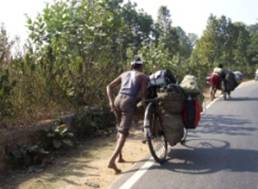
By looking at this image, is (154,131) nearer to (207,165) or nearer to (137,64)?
(207,165)

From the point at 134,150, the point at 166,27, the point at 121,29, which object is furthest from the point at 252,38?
the point at 134,150

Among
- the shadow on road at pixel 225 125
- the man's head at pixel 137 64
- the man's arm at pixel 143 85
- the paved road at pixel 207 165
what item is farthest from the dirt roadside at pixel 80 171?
the shadow on road at pixel 225 125

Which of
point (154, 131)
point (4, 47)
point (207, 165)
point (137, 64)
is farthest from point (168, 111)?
point (4, 47)

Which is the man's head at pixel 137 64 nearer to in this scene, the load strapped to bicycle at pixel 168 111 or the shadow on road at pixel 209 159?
the load strapped to bicycle at pixel 168 111

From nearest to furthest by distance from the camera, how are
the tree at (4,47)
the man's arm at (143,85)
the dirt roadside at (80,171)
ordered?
the dirt roadside at (80,171), the man's arm at (143,85), the tree at (4,47)

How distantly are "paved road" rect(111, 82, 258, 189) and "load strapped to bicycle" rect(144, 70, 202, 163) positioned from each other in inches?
16.9

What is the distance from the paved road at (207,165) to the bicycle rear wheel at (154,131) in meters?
0.17

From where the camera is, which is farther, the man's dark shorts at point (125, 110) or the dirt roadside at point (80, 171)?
the man's dark shorts at point (125, 110)

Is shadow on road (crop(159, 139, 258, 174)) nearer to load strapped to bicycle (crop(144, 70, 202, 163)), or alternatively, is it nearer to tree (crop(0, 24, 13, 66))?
load strapped to bicycle (crop(144, 70, 202, 163))

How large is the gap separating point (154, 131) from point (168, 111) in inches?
17.0

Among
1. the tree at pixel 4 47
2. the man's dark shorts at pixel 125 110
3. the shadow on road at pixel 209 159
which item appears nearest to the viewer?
the shadow on road at pixel 209 159

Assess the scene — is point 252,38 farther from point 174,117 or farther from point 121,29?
point 174,117

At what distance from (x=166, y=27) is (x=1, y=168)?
58682mm

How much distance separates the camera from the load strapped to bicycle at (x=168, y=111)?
378 inches
